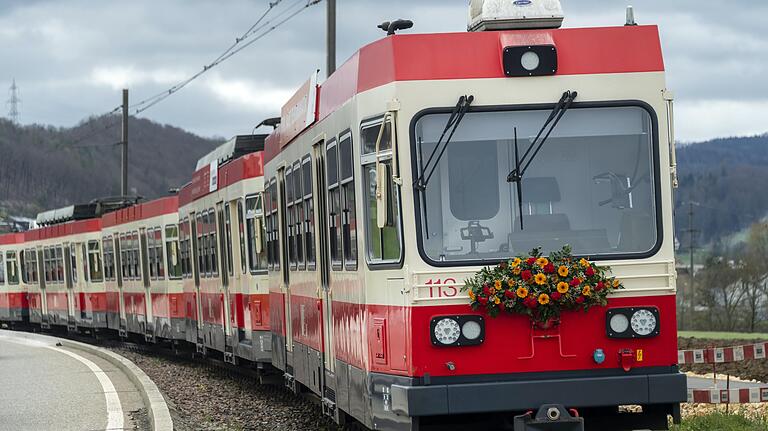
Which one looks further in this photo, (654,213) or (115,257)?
(115,257)

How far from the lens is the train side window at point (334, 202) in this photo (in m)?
11.2

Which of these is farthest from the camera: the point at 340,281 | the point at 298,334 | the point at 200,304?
the point at 200,304

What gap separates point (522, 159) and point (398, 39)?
114 cm

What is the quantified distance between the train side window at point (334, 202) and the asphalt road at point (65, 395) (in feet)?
11.6

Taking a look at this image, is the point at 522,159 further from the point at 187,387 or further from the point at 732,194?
the point at 732,194

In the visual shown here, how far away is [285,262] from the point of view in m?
15.2

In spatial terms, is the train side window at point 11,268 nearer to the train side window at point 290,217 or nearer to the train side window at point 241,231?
the train side window at point 241,231

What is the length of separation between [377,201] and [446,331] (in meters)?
0.96

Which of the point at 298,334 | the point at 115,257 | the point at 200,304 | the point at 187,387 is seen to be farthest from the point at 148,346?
the point at 298,334

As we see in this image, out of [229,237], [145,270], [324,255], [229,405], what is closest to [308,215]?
[324,255]

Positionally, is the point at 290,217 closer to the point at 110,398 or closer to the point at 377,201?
the point at 110,398

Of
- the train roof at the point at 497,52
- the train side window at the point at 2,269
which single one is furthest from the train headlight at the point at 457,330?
the train side window at the point at 2,269

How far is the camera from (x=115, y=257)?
35.7m

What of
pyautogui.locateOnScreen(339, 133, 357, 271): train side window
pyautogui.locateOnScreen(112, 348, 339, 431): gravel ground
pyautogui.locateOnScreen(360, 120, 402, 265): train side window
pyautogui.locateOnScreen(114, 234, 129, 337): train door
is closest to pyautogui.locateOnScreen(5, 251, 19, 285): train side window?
pyautogui.locateOnScreen(114, 234, 129, 337): train door
